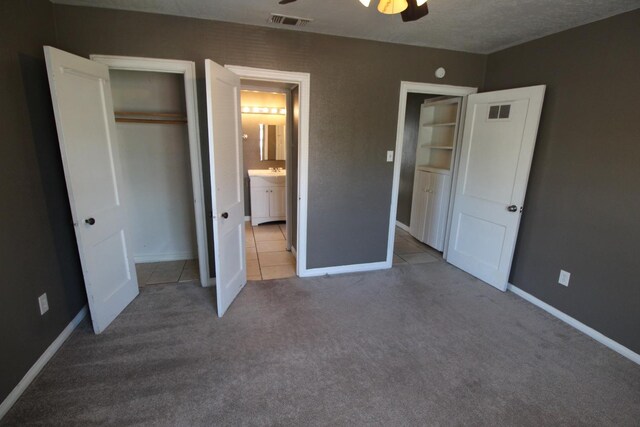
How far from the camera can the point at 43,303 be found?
2.00 meters

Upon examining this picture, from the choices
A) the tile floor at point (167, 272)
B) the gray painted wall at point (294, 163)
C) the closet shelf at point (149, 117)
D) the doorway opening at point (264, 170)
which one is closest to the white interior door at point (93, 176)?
the tile floor at point (167, 272)

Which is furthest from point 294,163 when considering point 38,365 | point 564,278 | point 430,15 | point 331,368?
point 564,278

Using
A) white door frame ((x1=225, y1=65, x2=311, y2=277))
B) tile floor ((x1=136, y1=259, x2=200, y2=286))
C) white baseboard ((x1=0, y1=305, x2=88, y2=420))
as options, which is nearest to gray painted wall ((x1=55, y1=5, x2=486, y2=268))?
white door frame ((x1=225, y1=65, x2=311, y2=277))

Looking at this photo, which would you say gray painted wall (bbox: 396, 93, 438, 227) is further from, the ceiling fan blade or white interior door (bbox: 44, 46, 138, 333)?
white interior door (bbox: 44, 46, 138, 333)

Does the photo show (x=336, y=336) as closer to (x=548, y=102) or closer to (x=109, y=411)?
(x=109, y=411)

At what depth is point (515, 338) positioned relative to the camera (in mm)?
2406

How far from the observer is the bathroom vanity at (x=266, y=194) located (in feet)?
16.4

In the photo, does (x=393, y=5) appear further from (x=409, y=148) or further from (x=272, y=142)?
(x=272, y=142)

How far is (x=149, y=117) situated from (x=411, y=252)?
3.53 metres

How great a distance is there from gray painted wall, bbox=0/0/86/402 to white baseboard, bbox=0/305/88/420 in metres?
0.03

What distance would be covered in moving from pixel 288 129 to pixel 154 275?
2.19m

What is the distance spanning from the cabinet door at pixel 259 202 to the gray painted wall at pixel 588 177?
3.56m

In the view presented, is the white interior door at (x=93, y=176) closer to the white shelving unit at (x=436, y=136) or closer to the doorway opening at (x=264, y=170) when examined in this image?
the doorway opening at (x=264, y=170)

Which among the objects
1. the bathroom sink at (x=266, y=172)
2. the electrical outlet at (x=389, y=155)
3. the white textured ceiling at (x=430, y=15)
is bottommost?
the bathroom sink at (x=266, y=172)
